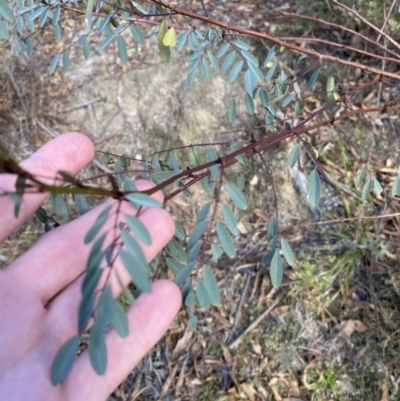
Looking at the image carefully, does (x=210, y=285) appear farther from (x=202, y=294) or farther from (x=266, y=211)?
(x=266, y=211)

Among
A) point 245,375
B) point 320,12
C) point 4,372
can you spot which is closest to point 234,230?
point 4,372

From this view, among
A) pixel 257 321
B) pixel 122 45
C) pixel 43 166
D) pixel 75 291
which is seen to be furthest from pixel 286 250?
pixel 257 321

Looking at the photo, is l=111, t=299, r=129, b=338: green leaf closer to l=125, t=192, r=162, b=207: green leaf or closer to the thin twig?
l=125, t=192, r=162, b=207: green leaf

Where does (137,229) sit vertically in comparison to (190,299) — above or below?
above

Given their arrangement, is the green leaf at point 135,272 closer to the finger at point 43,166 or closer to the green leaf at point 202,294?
the green leaf at point 202,294

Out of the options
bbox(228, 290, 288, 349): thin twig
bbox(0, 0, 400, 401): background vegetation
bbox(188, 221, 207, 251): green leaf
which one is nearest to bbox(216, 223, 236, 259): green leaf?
bbox(188, 221, 207, 251): green leaf

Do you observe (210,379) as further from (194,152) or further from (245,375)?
(194,152)
